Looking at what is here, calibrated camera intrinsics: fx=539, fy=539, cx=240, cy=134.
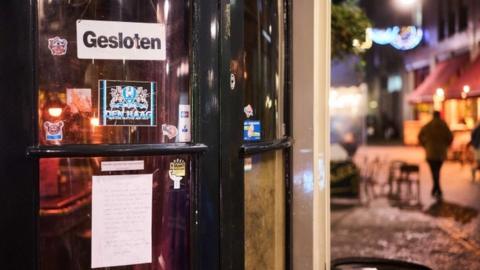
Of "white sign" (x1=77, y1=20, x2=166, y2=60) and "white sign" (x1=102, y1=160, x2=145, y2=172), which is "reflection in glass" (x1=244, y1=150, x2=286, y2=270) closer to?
"white sign" (x1=102, y1=160, x2=145, y2=172)

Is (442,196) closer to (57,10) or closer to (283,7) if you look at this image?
(283,7)

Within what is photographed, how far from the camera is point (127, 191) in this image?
8.44ft

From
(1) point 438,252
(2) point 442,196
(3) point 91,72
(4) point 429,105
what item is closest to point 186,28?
(3) point 91,72

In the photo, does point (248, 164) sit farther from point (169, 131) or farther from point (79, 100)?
point (79, 100)

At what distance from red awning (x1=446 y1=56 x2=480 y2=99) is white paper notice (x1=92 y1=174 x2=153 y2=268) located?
1754 centimetres

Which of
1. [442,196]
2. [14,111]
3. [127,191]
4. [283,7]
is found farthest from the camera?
[442,196]

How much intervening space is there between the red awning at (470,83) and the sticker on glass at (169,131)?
17431 millimetres

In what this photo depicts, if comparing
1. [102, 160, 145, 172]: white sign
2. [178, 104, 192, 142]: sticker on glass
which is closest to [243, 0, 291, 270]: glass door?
[178, 104, 192, 142]: sticker on glass

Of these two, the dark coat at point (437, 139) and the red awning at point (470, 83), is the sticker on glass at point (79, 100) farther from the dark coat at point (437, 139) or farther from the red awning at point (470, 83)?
the red awning at point (470, 83)

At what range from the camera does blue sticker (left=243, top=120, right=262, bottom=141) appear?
292 centimetres

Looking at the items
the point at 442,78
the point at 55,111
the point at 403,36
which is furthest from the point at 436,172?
the point at 442,78

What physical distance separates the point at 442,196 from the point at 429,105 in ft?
58.3

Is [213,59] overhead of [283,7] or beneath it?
beneath

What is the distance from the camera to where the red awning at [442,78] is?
24.5 m
